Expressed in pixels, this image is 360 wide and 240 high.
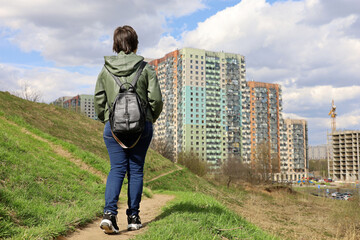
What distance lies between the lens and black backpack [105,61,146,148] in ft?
11.2

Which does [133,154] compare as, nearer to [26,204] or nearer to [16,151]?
[26,204]

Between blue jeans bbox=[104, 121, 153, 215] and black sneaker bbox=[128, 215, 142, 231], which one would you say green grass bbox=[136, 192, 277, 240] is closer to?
black sneaker bbox=[128, 215, 142, 231]

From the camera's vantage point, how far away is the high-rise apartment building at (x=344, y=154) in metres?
136

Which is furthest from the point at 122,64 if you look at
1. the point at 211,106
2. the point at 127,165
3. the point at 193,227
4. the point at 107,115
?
the point at 211,106

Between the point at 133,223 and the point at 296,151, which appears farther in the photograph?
the point at 296,151

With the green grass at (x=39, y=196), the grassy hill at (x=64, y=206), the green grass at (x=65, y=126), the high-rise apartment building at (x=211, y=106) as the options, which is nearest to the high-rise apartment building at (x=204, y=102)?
the high-rise apartment building at (x=211, y=106)

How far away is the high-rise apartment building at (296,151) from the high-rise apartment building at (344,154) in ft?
65.6

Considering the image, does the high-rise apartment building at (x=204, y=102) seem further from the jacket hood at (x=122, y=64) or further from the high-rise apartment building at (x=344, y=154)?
the jacket hood at (x=122, y=64)

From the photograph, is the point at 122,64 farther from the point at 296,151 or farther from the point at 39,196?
the point at 296,151

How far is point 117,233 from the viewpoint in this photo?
135 inches

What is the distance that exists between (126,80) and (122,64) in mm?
198

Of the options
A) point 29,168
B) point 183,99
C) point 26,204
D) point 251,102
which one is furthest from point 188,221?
point 251,102

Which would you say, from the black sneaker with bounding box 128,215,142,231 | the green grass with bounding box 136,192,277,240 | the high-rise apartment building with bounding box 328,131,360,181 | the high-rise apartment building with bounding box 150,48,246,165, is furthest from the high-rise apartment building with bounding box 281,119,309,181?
the black sneaker with bounding box 128,215,142,231

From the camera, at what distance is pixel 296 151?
131 m
